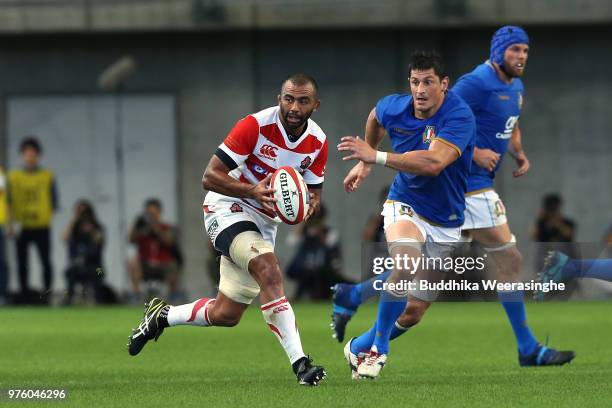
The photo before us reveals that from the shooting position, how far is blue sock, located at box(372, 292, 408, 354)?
9.68 m

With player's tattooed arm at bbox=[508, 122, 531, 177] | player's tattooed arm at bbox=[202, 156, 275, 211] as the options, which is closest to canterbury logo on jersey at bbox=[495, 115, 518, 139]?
player's tattooed arm at bbox=[508, 122, 531, 177]

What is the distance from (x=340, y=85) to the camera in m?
24.0

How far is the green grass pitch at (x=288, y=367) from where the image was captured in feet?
28.2

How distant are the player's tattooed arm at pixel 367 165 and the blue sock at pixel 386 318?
81cm

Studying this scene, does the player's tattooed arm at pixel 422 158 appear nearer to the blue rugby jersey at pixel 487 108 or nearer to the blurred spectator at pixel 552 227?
the blue rugby jersey at pixel 487 108

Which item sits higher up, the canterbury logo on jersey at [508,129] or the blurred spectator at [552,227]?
the canterbury logo on jersey at [508,129]

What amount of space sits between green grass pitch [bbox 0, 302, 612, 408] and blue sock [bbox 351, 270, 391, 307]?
1.79ft

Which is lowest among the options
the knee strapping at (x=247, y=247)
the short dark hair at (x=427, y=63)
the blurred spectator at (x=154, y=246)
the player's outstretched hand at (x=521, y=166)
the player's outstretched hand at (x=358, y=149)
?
the blurred spectator at (x=154, y=246)

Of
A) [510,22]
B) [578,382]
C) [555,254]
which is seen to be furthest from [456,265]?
[510,22]

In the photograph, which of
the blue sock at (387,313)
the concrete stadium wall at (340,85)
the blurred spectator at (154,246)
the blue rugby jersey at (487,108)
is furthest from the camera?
the concrete stadium wall at (340,85)

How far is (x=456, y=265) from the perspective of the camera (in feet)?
34.0

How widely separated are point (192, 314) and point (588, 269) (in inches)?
107

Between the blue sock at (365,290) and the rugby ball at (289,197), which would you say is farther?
the blue sock at (365,290)
